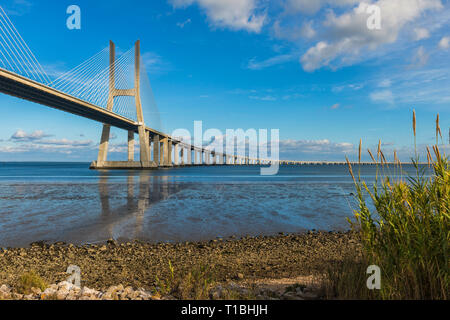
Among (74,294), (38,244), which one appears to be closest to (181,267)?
(74,294)

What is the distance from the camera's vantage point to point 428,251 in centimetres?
349

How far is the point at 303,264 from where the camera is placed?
6.82 metres

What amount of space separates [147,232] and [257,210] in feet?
24.2

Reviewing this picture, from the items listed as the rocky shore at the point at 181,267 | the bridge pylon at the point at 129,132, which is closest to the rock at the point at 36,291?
the rocky shore at the point at 181,267

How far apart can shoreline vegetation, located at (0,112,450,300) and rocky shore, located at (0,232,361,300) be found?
23 millimetres

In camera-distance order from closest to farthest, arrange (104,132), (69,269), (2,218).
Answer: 1. (69,269)
2. (2,218)
3. (104,132)

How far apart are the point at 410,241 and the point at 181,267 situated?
470 cm

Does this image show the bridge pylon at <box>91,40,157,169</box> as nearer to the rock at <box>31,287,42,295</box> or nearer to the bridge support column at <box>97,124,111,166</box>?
the bridge support column at <box>97,124,111,166</box>

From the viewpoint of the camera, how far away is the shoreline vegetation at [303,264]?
3486 mm
